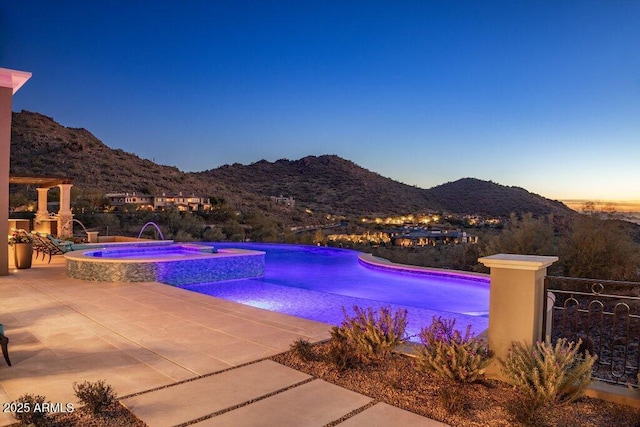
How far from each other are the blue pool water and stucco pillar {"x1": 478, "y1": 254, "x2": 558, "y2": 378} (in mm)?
2643

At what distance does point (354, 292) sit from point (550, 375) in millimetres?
6524

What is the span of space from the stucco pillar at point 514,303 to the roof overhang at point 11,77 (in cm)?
880

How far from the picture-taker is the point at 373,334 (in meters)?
3.96

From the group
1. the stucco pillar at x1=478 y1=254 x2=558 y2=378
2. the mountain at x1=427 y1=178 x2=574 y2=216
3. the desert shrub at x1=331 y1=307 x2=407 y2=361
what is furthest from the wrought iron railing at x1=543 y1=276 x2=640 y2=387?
the mountain at x1=427 y1=178 x2=574 y2=216

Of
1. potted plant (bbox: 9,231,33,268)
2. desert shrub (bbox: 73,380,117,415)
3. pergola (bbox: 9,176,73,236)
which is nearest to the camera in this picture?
desert shrub (bbox: 73,380,117,415)

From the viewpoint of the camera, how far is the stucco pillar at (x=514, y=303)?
344 centimetres

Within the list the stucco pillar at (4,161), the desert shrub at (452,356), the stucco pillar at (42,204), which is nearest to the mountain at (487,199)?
the stucco pillar at (42,204)

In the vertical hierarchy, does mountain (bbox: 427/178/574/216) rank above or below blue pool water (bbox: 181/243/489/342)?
above

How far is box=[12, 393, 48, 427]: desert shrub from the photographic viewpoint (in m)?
2.49

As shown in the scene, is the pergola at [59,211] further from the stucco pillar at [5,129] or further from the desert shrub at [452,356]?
the desert shrub at [452,356]

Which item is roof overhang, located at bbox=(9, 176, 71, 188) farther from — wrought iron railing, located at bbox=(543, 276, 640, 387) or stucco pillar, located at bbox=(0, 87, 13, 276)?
wrought iron railing, located at bbox=(543, 276, 640, 387)

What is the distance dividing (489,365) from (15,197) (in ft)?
86.3

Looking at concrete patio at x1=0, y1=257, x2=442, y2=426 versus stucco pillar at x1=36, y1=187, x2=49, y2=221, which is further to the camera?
stucco pillar at x1=36, y1=187, x2=49, y2=221

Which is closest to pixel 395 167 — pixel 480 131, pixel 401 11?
pixel 480 131
